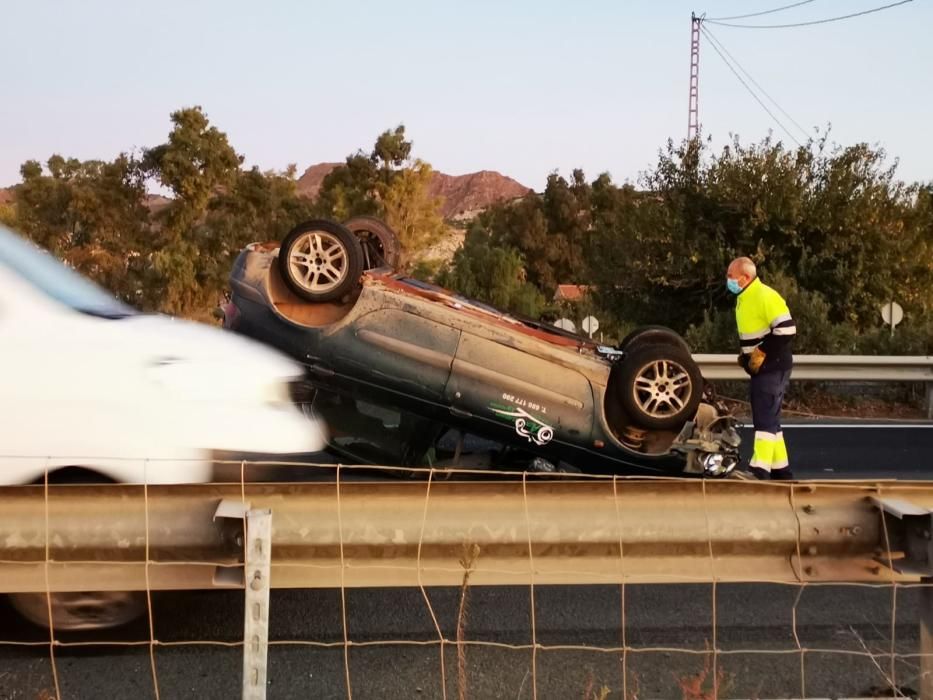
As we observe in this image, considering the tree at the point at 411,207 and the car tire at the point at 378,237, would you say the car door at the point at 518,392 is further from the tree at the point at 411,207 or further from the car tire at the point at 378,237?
the tree at the point at 411,207

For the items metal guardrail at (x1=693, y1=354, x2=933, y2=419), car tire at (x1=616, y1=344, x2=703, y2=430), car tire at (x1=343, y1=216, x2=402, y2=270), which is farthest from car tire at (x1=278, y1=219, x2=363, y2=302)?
metal guardrail at (x1=693, y1=354, x2=933, y2=419)

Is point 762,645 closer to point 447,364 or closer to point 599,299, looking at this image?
point 447,364

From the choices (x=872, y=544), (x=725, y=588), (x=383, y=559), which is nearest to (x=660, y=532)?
(x=872, y=544)

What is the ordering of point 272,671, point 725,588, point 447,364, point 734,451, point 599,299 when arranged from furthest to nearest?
point 599,299, point 734,451, point 447,364, point 725,588, point 272,671

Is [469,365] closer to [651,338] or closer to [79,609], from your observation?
[651,338]

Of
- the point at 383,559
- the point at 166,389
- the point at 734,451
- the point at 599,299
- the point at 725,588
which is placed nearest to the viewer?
the point at 383,559

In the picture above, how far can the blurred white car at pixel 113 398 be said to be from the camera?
3746mm

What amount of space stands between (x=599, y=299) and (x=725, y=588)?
13.2 m

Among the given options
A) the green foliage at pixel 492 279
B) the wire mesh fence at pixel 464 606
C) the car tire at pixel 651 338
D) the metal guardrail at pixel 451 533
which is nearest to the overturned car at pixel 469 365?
the car tire at pixel 651 338

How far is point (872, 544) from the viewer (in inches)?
116

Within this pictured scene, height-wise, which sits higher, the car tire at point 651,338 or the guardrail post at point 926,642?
the car tire at point 651,338

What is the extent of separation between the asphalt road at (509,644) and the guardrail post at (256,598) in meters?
0.61

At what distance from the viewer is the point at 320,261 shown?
5.71 metres

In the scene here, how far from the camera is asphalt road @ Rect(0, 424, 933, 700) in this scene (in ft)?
11.5
